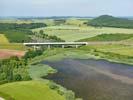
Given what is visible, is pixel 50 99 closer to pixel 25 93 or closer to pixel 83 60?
pixel 25 93

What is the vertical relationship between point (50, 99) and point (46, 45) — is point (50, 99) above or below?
above

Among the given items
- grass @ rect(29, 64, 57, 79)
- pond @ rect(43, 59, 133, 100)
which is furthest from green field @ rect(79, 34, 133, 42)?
grass @ rect(29, 64, 57, 79)

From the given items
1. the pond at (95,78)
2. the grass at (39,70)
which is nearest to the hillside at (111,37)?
the pond at (95,78)

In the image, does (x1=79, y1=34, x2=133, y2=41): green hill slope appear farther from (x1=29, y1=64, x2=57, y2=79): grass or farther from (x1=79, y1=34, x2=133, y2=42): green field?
(x1=29, y1=64, x2=57, y2=79): grass

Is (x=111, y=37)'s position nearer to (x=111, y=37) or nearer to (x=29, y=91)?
(x=111, y=37)

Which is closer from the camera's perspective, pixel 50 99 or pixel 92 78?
pixel 50 99

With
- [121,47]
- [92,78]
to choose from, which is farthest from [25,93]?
[121,47]

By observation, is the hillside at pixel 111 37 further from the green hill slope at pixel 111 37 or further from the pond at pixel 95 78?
the pond at pixel 95 78
